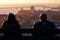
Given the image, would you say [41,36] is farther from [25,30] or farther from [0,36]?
[0,36]

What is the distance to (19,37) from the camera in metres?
2.51

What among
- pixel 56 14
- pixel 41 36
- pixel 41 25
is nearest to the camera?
pixel 41 36

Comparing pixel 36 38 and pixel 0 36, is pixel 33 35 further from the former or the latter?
pixel 0 36

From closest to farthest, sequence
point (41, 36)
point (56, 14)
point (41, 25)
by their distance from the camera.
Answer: point (41, 36) < point (41, 25) < point (56, 14)

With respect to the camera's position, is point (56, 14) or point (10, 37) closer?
point (10, 37)

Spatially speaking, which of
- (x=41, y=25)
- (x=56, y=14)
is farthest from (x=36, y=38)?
(x=56, y=14)

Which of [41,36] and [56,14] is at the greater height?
[41,36]

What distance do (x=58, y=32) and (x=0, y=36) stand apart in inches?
31.7

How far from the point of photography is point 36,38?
2492mm

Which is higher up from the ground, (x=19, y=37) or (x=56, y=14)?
(x=19, y=37)

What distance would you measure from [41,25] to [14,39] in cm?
101

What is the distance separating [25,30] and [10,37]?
24 centimetres

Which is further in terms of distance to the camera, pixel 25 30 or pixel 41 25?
pixel 41 25

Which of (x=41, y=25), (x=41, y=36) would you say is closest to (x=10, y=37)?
(x=41, y=36)
